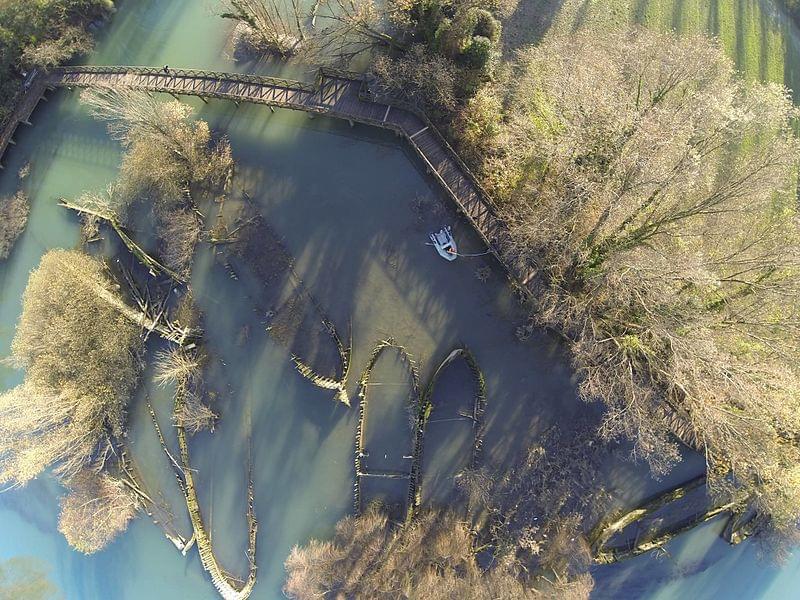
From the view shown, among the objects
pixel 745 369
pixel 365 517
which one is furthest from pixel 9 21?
pixel 745 369

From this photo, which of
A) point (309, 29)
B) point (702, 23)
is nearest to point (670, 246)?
point (702, 23)

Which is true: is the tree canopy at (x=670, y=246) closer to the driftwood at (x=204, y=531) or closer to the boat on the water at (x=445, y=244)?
Answer: the boat on the water at (x=445, y=244)

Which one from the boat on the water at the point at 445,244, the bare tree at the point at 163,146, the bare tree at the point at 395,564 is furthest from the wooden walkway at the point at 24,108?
the bare tree at the point at 395,564

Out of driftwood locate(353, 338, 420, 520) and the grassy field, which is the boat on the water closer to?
driftwood locate(353, 338, 420, 520)

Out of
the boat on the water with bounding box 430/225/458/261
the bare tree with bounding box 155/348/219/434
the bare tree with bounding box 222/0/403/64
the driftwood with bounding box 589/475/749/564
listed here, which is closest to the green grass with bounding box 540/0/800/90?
the bare tree with bounding box 222/0/403/64

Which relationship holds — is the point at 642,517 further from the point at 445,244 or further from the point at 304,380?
the point at 304,380

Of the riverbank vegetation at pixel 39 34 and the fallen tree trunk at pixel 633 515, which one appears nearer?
the fallen tree trunk at pixel 633 515
